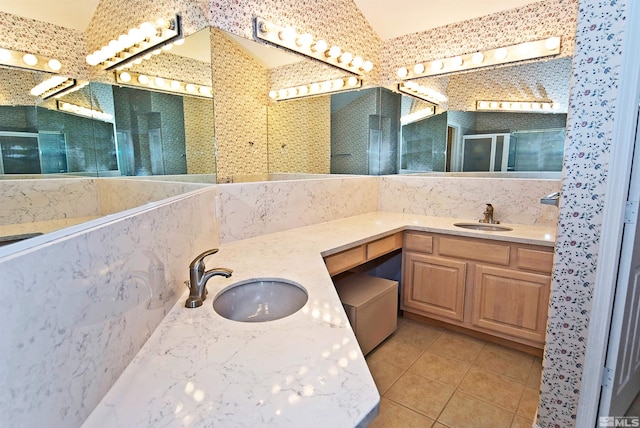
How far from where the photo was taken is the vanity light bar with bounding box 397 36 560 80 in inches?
101

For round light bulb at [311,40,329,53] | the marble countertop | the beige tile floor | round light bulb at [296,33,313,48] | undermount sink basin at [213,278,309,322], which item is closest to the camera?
the marble countertop

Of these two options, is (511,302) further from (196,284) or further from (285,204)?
(196,284)

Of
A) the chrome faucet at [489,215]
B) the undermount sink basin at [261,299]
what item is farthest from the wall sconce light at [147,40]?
the chrome faucet at [489,215]

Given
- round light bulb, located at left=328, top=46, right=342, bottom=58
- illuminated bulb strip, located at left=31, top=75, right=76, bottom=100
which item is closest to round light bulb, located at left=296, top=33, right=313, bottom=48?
round light bulb, located at left=328, top=46, right=342, bottom=58

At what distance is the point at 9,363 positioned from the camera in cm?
45

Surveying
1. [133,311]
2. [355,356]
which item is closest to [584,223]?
[355,356]

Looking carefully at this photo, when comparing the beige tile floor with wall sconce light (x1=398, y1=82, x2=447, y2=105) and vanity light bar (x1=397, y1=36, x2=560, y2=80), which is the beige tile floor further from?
vanity light bar (x1=397, y1=36, x2=560, y2=80)

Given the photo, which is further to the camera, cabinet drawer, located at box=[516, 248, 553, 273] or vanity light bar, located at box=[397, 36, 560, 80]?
vanity light bar, located at box=[397, 36, 560, 80]

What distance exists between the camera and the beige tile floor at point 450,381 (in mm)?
1747

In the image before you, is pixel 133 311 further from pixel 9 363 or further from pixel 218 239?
pixel 218 239

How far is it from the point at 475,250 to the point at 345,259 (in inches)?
39.3

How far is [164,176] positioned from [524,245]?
229 centimetres

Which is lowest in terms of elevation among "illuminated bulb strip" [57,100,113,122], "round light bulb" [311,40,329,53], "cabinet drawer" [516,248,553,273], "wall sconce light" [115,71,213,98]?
"cabinet drawer" [516,248,553,273]

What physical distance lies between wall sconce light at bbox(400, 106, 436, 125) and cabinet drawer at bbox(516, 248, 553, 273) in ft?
5.16
